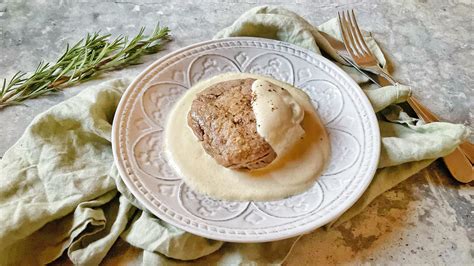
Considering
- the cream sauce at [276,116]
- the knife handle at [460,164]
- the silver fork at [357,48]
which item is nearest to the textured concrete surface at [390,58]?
the knife handle at [460,164]

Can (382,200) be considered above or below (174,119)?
below

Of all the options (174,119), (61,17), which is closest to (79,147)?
(174,119)

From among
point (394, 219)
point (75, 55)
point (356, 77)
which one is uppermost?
point (75, 55)

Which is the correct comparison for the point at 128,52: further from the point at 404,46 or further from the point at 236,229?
the point at 404,46

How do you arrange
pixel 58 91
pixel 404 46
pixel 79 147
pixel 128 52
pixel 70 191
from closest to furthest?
pixel 70 191 < pixel 79 147 < pixel 58 91 < pixel 128 52 < pixel 404 46

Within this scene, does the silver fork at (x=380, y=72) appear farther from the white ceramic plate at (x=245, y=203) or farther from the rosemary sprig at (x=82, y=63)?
the rosemary sprig at (x=82, y=63)

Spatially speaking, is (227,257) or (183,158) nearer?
(227,257)
